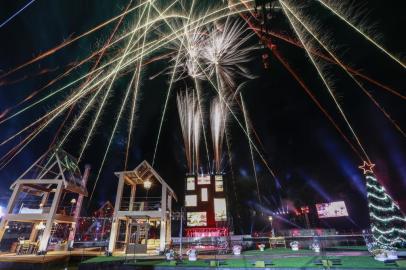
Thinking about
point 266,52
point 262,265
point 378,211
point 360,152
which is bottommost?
point 262,265

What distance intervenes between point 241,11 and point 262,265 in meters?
14.7

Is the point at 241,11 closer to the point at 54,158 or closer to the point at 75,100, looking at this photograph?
the point at 75,100

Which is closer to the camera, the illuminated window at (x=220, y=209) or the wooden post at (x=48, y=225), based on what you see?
the wooden post at (x=48, y=225)

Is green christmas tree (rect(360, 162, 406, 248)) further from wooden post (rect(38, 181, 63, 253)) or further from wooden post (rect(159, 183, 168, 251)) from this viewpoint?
wooden post (rect(38, 181, 63, 253))

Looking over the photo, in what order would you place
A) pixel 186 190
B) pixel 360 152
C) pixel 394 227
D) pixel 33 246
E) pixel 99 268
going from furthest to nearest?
1. pixel 186 190
2. pixel 360 152
3. pixel 33 246
4. pixel 394 227
5. pixel 99 268

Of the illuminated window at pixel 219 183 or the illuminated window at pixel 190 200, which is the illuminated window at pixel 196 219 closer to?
the illuminated window at pixel 190 200

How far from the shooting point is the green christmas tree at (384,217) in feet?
61.7

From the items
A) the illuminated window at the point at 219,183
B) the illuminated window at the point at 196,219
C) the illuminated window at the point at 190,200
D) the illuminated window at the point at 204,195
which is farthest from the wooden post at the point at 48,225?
the illuminated window at the point at 219,183

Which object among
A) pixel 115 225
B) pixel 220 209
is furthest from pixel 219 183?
pixel 115 225

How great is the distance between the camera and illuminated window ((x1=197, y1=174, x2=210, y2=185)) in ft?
152

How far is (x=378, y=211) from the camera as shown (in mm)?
19844

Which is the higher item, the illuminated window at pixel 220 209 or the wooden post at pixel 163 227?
the illuminated window at pixel 220 209

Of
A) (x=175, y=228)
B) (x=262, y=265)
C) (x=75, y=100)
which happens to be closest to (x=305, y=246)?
(x=262, y=265)

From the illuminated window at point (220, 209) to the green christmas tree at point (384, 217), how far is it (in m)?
26.9
